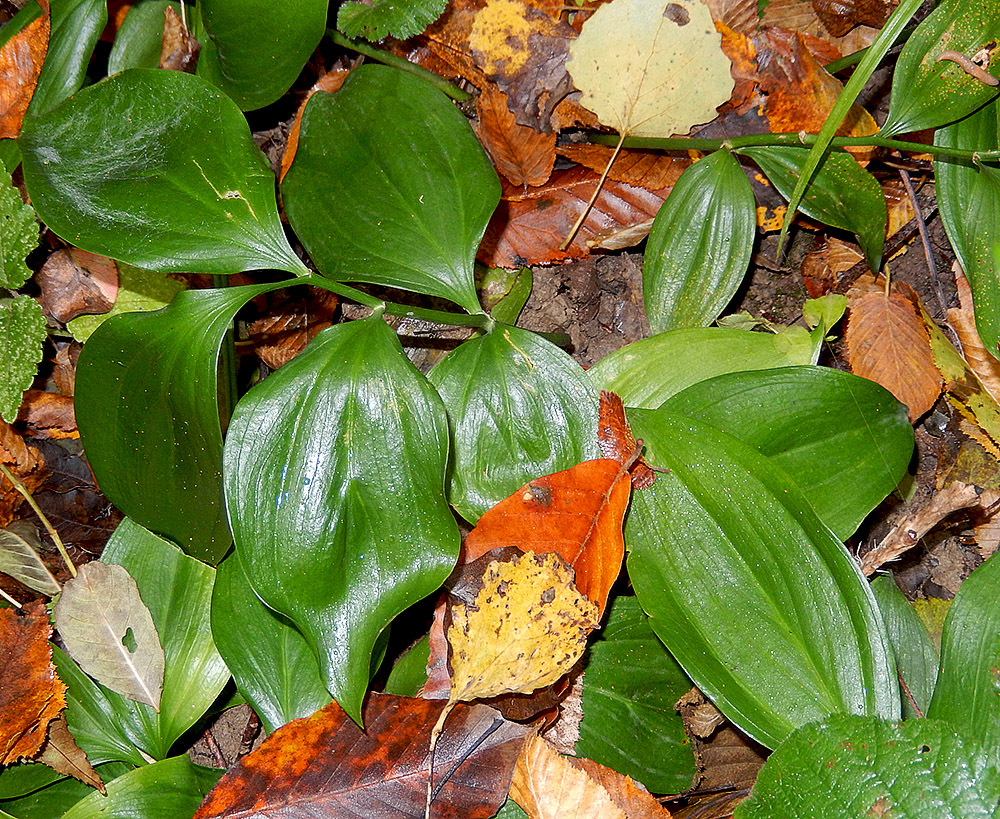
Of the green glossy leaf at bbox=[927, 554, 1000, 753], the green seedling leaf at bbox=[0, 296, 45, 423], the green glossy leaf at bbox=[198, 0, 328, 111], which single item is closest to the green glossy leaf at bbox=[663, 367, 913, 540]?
the green glossy leaf at bbox=[927, 554, 1000, 753]

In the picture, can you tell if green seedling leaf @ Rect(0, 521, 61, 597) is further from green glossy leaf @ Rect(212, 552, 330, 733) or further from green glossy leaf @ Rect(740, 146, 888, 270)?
green glossy leaf @ Rect(740, 146, 888, 270)

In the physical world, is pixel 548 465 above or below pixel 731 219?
below

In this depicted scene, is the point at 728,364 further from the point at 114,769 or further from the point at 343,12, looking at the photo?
the point at 114,769

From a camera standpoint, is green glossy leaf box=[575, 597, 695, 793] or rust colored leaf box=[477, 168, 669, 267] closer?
green glossy leaf box=[575, 597, 695, 793]

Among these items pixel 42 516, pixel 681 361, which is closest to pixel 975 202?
pixel 681 361

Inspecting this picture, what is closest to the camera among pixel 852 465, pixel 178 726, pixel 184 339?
pixel 184 339

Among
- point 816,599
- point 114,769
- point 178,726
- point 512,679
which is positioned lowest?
point 114,769

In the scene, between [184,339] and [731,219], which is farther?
[731,219]

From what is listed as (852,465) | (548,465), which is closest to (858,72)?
(852,465)
